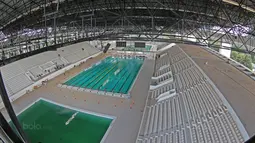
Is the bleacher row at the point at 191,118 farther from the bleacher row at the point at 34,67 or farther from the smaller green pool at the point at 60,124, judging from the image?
the bleacher row at the point at 34,67

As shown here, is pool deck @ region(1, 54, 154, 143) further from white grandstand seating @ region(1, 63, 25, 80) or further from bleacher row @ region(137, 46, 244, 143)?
white grandstand seating @ region(1, 63, 25, 80)

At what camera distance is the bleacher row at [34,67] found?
47.5 ft

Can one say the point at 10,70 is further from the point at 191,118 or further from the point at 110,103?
the point at 191,118

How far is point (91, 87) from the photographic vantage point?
16.9 m

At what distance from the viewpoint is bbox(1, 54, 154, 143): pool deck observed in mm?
9938

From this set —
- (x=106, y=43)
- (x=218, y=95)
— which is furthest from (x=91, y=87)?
(x=106, y=43)

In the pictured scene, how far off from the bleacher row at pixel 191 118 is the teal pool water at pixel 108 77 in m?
4.87

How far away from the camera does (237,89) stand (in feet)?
32.2

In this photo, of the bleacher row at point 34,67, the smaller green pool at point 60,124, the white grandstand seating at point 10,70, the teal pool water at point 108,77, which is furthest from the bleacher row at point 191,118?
the white grandstand seating at point 10,70

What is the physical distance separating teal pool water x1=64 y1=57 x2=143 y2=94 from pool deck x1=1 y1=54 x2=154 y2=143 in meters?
1.32

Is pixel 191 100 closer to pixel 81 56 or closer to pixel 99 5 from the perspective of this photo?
pixel 99 5

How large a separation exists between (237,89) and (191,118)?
2996mm

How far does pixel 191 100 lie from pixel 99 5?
564 inches

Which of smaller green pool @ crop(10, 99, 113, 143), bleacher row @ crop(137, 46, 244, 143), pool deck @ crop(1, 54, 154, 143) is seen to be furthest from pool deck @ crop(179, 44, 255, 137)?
smaller green pool @ crop(10, 99, 113, 143)
